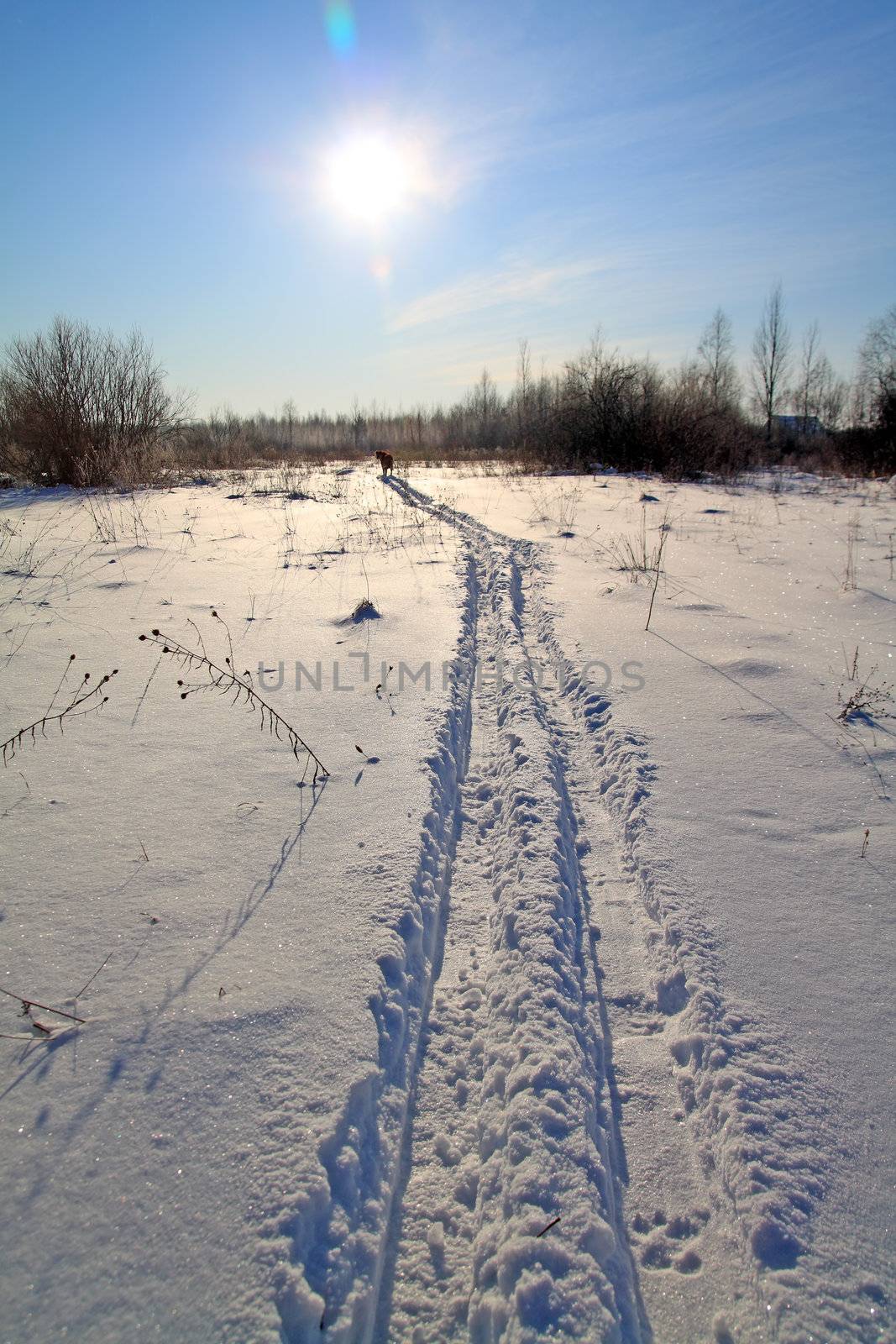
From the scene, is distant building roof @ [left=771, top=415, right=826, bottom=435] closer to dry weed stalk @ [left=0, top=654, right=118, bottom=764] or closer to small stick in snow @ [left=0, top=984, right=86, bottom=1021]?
dry weed stalk @ [left=0, top=654, right=118, bottom=764]

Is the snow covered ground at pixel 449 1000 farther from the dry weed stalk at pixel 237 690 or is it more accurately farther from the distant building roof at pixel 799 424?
the distant building roof at pixel 799 424

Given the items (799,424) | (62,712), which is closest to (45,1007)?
(62,712)

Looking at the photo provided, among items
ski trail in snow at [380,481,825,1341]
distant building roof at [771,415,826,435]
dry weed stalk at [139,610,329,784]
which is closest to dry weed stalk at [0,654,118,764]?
dry weed stalk at [139,610,329,784]

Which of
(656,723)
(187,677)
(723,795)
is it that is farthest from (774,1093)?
(187,677)

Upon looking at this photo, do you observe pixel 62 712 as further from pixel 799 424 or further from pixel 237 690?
pixel 799 424

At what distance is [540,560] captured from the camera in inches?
292

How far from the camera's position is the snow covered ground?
1248 mm

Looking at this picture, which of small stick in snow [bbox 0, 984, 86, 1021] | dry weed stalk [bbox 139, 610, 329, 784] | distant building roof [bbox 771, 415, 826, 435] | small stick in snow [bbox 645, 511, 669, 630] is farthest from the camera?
distant building roof [bbox 771, 415, 826, 435]

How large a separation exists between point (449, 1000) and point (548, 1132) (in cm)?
48

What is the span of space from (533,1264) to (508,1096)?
36 centimetres

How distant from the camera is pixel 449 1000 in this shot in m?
1.92

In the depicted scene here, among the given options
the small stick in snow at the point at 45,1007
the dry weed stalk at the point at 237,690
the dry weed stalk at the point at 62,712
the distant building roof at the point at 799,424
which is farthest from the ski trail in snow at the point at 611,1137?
the distant building roof at the point at 799,424

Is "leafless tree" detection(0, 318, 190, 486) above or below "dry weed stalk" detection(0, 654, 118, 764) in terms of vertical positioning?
above

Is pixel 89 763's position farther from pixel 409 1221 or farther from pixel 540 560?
pixel 540 560
